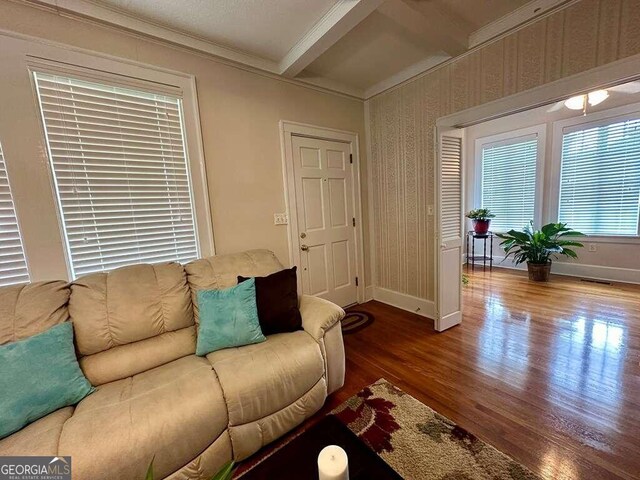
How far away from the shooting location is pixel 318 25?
199 cm

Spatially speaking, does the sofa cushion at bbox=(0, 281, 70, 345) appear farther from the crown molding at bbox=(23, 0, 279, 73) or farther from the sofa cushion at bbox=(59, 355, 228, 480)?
the crown molding at bbox=(23, 0, 279, 73)

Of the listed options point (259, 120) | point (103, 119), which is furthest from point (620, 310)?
point (103, 119)

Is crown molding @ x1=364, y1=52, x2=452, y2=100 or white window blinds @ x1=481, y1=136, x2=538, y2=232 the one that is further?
white window blinds @ x1=481, y1=136, x2=538, y2=232

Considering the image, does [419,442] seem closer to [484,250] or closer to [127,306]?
[127,306]

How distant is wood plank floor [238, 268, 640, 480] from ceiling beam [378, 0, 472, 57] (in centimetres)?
258

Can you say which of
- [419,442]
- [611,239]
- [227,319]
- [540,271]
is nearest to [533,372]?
[419,442]

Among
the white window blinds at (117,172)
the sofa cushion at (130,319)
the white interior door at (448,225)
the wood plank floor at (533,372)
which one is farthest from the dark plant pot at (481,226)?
the sofa cushion at (130,319)

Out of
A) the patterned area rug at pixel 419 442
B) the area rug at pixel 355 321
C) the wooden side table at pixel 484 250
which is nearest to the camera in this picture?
the patterned area rug at pixel 419 442

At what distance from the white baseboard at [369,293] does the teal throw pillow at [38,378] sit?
2833 millimetres

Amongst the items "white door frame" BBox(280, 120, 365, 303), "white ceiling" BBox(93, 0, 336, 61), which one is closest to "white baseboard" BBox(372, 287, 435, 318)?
"white door frame" BBox(280, 120, 365, 303)

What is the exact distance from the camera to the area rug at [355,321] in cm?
280

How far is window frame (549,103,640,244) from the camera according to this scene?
3.56 meters

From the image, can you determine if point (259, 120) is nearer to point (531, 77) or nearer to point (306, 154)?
point (306, 154)

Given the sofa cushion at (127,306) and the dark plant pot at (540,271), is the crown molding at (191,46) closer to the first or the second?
the sofa cushion at (127,306)
